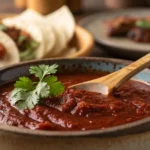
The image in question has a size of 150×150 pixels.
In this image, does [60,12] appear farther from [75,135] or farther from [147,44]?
[75,135]

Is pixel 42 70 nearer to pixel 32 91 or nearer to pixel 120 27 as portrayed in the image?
pixel 32 91

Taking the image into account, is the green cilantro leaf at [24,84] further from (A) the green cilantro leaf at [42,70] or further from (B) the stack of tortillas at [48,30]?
(B) the stack of tortillas at [48,30]

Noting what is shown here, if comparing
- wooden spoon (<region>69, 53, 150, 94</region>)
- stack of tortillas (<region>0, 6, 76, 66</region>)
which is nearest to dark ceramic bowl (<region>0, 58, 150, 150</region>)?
wooden spoon (<region>69, 53, 150, 94</region>)

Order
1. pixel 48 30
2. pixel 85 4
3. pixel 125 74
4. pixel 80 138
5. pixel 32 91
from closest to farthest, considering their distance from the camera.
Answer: pixel 80 138, pixel 32 91, pixel 125 74, pixel 48 30, pixel 85 4

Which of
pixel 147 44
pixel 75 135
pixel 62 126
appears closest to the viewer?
pixel 75 135

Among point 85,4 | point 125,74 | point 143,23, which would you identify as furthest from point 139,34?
point 85,4

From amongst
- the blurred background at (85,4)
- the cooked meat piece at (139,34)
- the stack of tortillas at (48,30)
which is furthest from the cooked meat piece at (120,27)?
the blurred background at (85,4)

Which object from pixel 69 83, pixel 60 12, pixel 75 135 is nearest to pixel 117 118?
pixel 75 135
